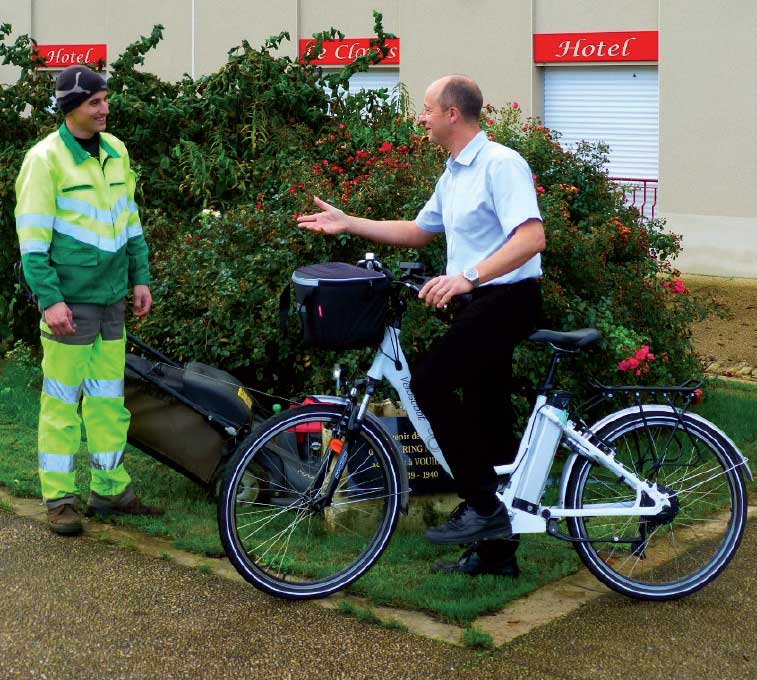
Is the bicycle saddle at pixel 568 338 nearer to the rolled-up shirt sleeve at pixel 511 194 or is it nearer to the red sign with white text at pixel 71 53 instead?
the rolled-up shirt sleeve at pixel 511 194

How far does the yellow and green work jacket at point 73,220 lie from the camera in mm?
5797

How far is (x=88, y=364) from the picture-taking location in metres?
6.12

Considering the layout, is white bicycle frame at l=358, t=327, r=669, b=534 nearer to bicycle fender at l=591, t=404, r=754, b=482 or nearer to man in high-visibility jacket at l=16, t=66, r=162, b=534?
bicycle fender at l=591, t=404, r=754, b=482

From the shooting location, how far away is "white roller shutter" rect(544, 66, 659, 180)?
19344 mm

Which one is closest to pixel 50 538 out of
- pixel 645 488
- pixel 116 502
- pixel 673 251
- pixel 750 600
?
pixel 116 502

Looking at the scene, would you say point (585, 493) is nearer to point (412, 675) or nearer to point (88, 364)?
point (412, 675)

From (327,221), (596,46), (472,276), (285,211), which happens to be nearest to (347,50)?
(596,46)

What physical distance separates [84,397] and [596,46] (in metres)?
14.8

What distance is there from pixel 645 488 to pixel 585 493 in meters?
0.23

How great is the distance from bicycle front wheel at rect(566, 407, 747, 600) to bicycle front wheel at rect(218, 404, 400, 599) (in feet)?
2.53

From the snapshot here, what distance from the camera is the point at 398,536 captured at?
6008mm

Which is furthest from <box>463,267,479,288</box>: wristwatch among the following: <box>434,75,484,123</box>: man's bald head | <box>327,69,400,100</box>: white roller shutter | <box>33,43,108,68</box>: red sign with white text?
<box>33,43,108,68</box>: red sign with white text

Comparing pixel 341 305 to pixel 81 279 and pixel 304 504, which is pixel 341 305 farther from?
pixel 81 279

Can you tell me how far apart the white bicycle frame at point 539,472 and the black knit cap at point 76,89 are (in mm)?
1811
